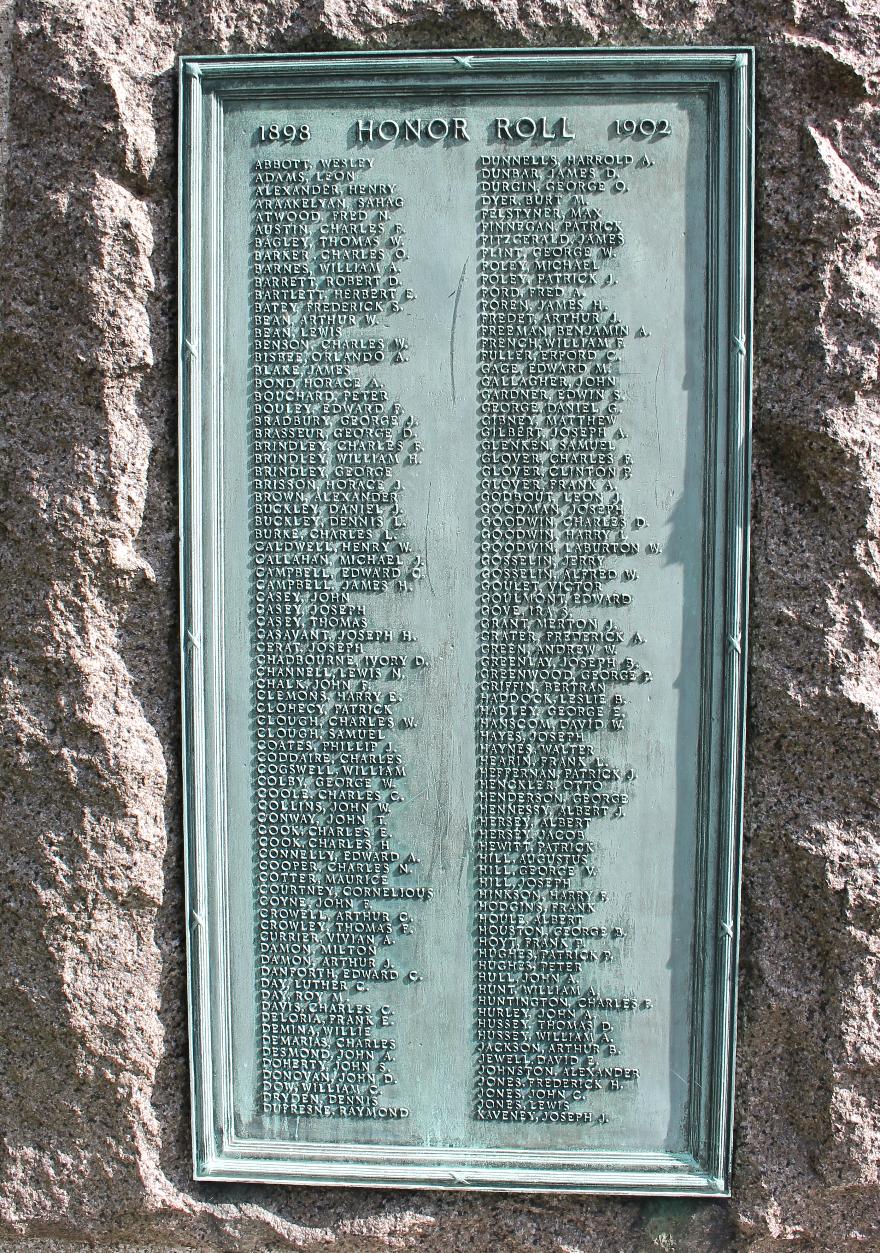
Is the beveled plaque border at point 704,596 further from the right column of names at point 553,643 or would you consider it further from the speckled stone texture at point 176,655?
the right column of names at point 553,643

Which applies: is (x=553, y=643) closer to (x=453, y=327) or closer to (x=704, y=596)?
(x=704, y=596)

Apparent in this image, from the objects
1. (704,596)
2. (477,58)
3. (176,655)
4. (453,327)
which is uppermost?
(477,58)

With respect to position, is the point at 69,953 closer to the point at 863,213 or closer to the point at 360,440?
the point at 360,440

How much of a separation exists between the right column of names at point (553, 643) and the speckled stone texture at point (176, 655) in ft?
1.48

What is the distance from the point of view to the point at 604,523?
10.1 feet

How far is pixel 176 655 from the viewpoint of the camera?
3.15 metres

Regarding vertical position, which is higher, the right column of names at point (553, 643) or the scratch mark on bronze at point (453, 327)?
the scratch mark on bronze at point (453, 327)

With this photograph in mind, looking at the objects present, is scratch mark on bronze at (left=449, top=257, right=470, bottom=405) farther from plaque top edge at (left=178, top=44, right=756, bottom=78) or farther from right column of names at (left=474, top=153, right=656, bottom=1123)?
plaque top edge at (left=178, top=44, right=756, bottom=78)

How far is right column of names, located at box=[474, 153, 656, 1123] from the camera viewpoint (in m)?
3.03

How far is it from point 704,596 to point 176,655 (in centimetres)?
191

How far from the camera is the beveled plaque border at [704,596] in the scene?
2.97 metres

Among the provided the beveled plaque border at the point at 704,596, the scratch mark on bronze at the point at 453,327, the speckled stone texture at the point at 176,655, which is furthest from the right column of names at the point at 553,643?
the speckled stone texture at the point at 176,655

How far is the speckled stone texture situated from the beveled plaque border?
10 cm

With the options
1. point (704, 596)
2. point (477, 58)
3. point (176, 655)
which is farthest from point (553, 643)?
point (477, 58)
